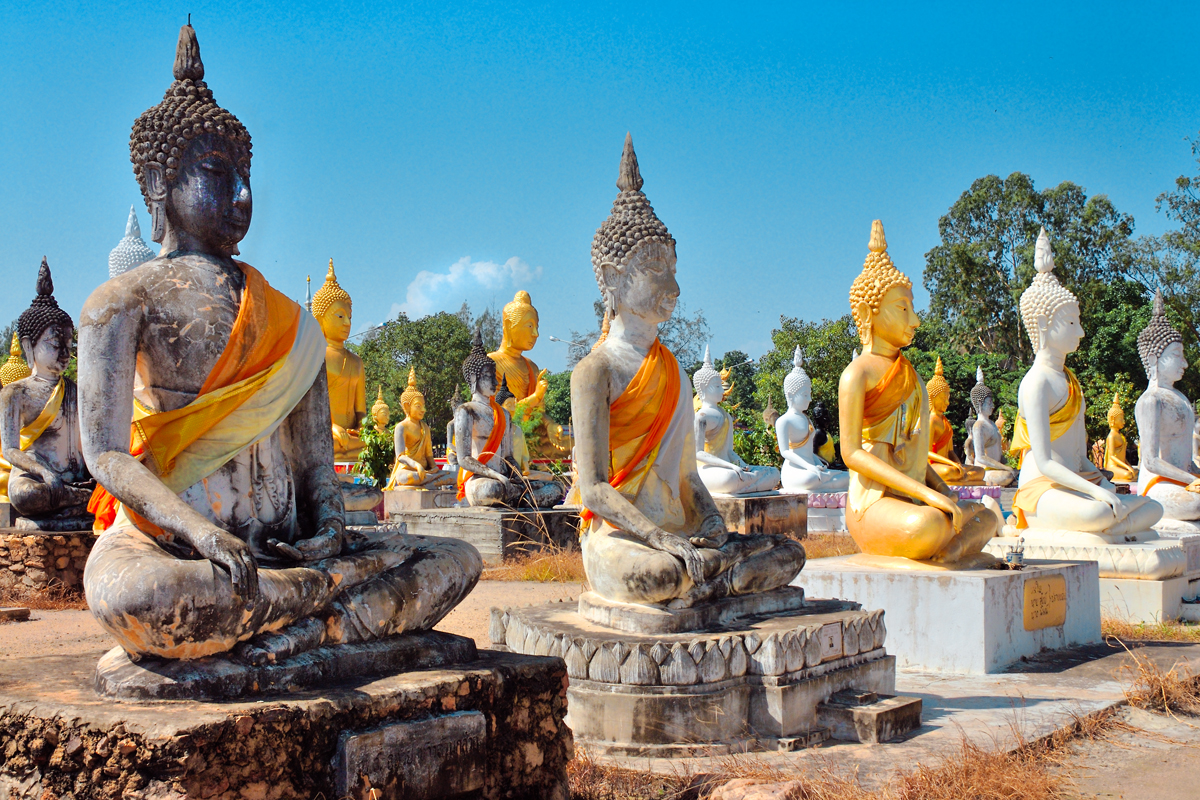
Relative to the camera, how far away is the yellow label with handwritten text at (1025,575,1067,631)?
21.1 feet

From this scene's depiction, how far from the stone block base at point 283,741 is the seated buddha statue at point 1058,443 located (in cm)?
533

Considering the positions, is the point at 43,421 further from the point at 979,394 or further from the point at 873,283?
the point at 979,394

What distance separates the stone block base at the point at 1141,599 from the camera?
7762mm

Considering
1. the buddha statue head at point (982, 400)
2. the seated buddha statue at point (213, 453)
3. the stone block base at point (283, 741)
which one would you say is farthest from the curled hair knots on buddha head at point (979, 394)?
the stone block base at point (283, 741)

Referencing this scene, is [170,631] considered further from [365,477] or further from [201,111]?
[365,477]

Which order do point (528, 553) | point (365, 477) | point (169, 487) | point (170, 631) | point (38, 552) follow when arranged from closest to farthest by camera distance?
point (170, 631) → point (169, 487) → point (38, 552) → point (528, 553) → point (365, 477)

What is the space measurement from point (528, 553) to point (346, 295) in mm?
4619

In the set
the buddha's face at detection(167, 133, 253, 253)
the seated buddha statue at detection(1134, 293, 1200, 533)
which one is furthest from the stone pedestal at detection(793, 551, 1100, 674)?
the buddha's face at detection(167, 133, 253, 253)

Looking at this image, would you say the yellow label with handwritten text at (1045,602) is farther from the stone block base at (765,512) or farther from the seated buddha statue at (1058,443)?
the stone block base at (765,512)

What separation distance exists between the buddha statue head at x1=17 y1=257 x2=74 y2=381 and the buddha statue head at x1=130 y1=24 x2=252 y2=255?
6.89 metres

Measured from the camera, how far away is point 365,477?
18.9 meters

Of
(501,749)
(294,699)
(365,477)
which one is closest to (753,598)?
(501,749)

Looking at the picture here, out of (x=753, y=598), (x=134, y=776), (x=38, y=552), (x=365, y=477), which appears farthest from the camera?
(x=365, y=477)

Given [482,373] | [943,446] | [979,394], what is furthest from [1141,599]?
[979,394]
